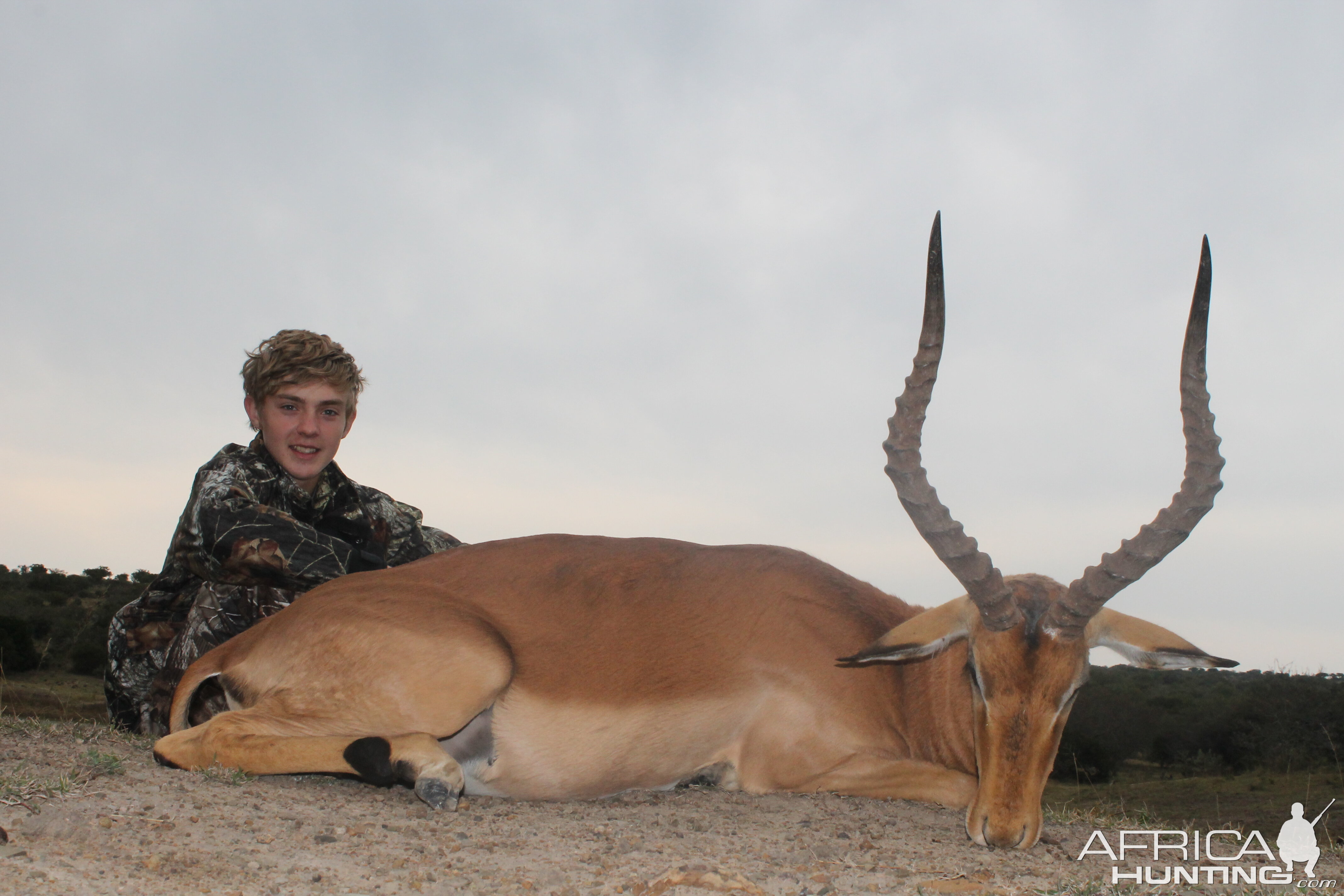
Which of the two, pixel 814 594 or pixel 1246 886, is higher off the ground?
pixel 814 594

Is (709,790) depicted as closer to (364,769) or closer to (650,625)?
(650,625)

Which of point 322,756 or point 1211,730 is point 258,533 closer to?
point 322,756

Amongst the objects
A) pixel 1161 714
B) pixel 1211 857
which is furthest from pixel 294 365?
pixel 1161 714

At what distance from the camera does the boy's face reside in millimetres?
7391

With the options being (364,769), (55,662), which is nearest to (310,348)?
(364,769)

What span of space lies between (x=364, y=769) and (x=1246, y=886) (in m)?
3.81

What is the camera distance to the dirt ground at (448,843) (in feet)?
11.6

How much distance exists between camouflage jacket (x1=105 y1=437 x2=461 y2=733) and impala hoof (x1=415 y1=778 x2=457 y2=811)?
7.25ft

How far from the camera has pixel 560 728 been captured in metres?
5.45

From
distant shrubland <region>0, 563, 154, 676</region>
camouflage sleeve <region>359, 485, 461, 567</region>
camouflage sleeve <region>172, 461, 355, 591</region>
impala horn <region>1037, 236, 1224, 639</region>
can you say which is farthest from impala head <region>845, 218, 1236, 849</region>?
distant shrubland <region>0, 563, 154, 676</region>

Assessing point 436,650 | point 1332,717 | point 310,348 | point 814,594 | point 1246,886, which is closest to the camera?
point 1246,886

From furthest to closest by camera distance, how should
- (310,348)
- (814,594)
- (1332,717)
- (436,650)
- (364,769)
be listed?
(1332,717) < (310,348) < (814,594) < (436,650) < (364,769)

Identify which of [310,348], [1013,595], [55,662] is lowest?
[55,662]

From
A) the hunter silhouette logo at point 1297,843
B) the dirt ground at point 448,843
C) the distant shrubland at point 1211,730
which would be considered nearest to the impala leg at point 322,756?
the dirt ground at point 448,843
